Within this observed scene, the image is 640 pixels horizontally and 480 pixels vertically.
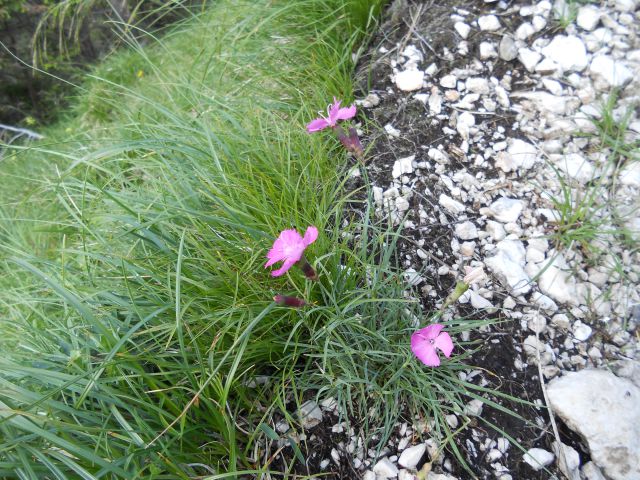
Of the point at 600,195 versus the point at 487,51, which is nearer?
the point at 600,195

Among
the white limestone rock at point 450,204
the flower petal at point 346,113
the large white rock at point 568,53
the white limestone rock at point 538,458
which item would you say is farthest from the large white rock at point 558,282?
the large white rock at point 568,53

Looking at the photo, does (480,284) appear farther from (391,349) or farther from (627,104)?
(627,104)

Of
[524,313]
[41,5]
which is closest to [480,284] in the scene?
[524,313]

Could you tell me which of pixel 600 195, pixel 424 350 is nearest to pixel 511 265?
pixel 600 195

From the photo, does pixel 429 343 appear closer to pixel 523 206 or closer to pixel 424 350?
pixel 424 350

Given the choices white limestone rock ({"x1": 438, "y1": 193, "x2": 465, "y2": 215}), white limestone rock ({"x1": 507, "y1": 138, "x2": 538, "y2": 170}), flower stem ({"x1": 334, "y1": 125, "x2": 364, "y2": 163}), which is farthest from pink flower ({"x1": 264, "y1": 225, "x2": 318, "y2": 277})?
white limestone rock ({"x1": 507, "y1": 138, "x2": 538, "y2": 170})
